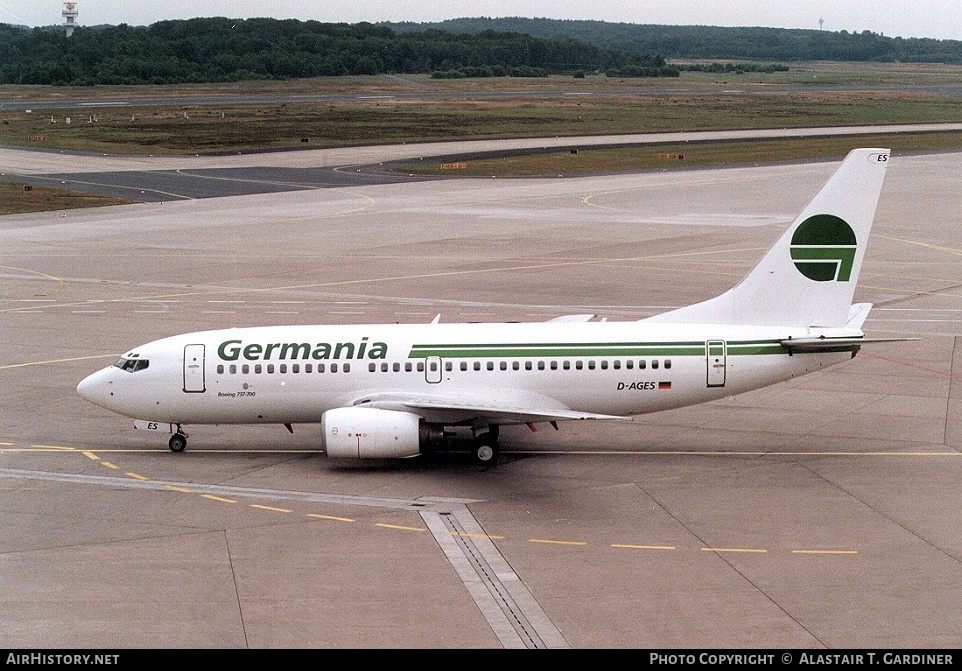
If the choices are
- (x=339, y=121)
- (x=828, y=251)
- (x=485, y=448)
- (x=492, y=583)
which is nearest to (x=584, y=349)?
(x=485, y=448)

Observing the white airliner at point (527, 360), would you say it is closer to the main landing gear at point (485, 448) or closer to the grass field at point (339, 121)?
the main landing gear at point (485, 448)

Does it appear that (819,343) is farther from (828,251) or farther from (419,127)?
(419,127)

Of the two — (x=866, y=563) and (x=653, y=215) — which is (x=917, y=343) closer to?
(x=866, y=563)

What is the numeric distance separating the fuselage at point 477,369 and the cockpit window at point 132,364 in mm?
95

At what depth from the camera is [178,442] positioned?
36094mm

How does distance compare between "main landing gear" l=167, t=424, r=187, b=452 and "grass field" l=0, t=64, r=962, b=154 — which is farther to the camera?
"grass field" l=0, t=64, r=962, b=154

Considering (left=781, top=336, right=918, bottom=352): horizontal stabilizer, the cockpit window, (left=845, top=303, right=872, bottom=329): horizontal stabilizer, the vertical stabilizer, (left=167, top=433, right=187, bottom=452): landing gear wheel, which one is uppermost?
the vertical stabilizer

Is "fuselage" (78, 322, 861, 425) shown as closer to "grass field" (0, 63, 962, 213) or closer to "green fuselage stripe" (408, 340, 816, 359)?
"green fuselage stripe" (408, 340, 816, 359)

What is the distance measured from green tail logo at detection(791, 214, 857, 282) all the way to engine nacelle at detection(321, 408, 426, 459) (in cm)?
1266

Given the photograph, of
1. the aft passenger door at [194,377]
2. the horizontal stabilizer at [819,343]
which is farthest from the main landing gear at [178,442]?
the horizontal stabilizer at [819,343]

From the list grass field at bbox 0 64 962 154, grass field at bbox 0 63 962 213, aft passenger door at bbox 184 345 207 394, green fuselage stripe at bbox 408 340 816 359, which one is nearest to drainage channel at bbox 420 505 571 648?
green fuselage stripe at bbox 408 340 816 359

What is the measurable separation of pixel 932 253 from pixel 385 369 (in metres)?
50.4

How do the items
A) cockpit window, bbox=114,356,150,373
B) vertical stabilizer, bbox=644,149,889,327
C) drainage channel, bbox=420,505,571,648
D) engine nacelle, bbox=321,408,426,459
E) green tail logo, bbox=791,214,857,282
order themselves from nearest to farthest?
1. drainage channel, bbox=420,505,571,648
2. engine nacelle, bbox=321,408,426,459
3. vertical stabilizer, bbox=644,149,889,327
4. green tail logo, bbox=791,214,857,282
5. cockpit window, bbox=114,356,150,373

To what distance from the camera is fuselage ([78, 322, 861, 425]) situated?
34188 mm
